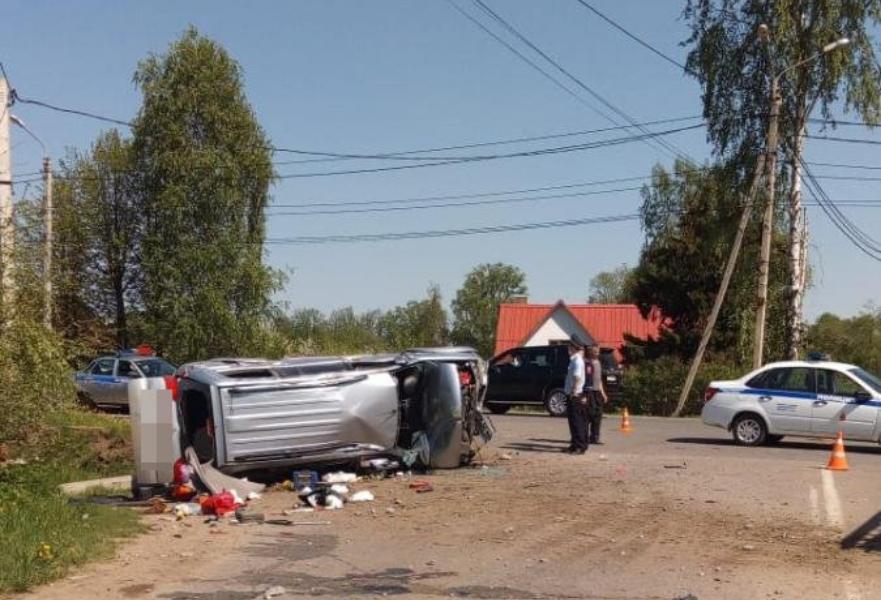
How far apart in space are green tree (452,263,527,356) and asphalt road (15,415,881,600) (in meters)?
87.6

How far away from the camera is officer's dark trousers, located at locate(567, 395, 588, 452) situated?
1644 cm

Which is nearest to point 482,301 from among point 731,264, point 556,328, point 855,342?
point 556,328

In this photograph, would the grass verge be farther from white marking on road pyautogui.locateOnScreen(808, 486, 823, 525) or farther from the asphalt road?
white marking on road pyautogui.locateOnScreen(808, 486, 823, 525)

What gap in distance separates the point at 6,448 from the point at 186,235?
28186 millimetres

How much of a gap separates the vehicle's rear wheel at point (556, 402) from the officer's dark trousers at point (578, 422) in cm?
1062

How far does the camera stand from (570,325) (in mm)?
64062

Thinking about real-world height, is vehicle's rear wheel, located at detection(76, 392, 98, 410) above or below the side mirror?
above

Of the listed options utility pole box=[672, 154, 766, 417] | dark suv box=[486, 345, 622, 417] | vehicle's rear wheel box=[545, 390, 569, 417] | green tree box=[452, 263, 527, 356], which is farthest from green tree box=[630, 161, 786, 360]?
green tree box=[452, 263, 527, 356]

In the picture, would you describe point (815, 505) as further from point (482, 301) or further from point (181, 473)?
point (482, 301)

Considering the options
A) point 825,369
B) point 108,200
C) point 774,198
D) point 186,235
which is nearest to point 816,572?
point 825,369

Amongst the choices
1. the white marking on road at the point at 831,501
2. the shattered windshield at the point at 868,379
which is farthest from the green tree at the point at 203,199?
the white marking on road at the point at 831,501

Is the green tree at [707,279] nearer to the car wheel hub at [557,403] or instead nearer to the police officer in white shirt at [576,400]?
the car wheel hub at [557,403]

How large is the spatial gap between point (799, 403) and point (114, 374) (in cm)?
1824

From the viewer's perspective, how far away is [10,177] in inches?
564
